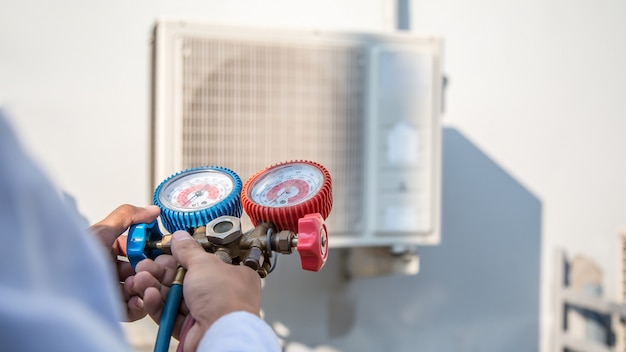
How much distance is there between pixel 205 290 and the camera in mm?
466

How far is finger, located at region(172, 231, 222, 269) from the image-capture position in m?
0.50

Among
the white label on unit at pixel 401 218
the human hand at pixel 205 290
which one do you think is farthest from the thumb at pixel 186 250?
the white label on unit at pixel 401 218

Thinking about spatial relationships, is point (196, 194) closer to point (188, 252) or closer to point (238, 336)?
point (188, 252)

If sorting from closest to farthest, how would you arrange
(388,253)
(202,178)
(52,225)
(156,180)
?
(52,225)
(202,178)
(156,180)
(388,253)

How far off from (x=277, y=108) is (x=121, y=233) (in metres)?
0.75

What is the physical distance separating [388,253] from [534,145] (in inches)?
22.9

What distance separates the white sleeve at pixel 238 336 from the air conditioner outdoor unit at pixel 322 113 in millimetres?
870

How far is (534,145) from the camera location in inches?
71.4

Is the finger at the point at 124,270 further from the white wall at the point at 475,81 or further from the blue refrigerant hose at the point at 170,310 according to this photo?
the white wall at the point at 475,81

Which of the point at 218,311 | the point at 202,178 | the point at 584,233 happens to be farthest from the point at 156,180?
the point at 584,233

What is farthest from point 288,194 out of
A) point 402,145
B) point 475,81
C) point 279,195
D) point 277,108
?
point 475,81

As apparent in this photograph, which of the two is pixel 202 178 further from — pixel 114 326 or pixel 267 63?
pixel 267 63

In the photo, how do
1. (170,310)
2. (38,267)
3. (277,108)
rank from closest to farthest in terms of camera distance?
(38,267) < (170,310) < (277,108)

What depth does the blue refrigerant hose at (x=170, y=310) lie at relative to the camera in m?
0.50
